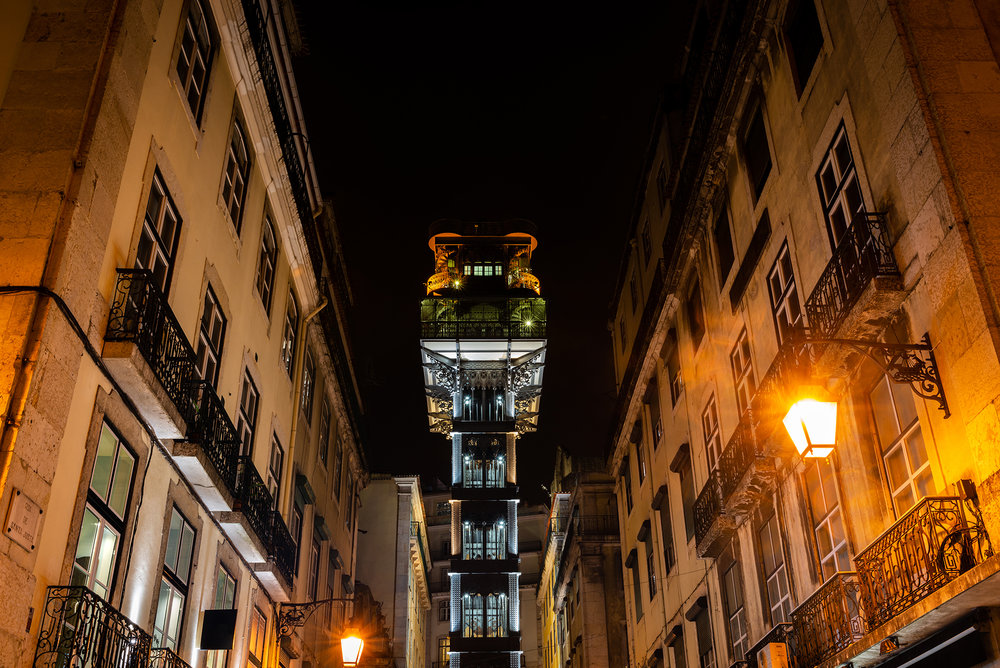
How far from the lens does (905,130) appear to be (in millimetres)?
10211

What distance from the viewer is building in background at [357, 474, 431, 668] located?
144 feet

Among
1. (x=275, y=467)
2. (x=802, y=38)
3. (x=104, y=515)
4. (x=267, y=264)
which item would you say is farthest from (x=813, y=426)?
(x=275, y=467)

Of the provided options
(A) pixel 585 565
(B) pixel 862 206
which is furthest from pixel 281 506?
(A) pixel 585 565

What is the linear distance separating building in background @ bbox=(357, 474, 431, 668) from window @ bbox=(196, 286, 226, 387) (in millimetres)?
30406

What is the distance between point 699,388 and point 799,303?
6440mm

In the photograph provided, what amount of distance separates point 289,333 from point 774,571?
12206 mm

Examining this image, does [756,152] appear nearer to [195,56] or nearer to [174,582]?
[195,56]

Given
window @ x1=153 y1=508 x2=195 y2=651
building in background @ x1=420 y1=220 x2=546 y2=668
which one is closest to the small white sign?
window @ x1=153 y1=508 x2=195 y2=651

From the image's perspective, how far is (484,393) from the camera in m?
56.8

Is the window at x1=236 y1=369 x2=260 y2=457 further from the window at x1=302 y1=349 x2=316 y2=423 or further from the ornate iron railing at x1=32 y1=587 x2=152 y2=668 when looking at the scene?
the ornate iron railing at x1=32 y1=587 x2=152 y2=668

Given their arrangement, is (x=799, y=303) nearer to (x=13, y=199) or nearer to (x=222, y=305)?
(x=222, y=305)

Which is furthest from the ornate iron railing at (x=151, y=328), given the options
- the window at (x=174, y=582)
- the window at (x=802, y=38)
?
the window at (x=802, y=38)

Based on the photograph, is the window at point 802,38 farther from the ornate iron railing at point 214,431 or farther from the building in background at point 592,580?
the building in background at point 592,580

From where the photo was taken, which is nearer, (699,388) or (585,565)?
(699,388)
